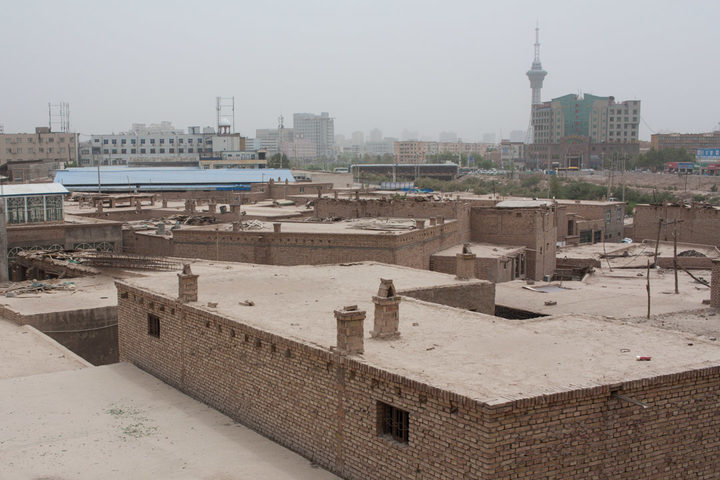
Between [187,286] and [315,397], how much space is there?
4.19m

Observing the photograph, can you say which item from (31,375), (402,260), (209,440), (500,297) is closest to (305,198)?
(402,260)

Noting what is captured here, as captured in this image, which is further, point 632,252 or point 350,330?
point 632,252

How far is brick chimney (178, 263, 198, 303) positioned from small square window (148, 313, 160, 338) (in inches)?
49.6

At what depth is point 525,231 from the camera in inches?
1224

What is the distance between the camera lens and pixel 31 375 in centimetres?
1582

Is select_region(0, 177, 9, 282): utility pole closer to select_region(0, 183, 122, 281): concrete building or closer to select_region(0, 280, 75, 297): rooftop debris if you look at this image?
select_region(0, 183, 122, 281): concrete building

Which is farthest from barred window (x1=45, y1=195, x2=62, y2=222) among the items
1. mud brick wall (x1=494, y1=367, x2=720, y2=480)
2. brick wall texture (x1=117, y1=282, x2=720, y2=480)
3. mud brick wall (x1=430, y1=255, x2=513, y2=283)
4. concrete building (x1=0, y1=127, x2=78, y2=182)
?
concrete building (x1=0, y1=127, x2=78, y2=182)

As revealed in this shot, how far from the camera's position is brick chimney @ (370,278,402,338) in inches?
482

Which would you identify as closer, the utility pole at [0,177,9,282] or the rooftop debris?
the rooftop debris

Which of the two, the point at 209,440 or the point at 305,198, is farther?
the point at 305,198

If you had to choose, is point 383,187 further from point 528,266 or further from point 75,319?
point 75,319

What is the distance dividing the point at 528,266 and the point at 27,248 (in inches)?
673

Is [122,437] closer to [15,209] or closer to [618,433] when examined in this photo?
[618,433]

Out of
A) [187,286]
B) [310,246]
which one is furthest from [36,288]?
[187,286]
